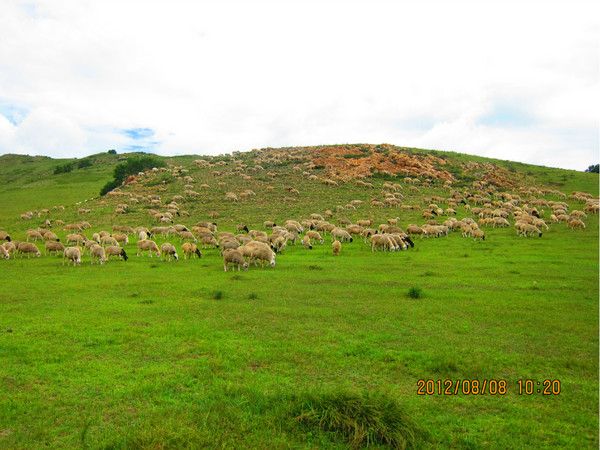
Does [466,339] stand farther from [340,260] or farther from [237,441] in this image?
[340,260]

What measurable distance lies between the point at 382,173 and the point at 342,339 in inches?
2280

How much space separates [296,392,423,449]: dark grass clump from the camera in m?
7.76

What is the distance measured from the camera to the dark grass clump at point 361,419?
25.5 feet

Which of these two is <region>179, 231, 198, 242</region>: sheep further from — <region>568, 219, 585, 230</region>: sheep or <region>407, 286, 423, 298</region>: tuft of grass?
<region>568, 219, 585, 230</region>: sheep

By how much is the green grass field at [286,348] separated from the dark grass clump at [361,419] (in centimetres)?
12

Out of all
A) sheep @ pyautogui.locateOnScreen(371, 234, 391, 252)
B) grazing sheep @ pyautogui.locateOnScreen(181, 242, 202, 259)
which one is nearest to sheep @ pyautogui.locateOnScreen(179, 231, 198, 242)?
grazing sheep @ pyautogui.locateOnScreen(181, 242, 202, 259)

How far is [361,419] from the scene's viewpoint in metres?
8.05

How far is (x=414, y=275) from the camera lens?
22641mm

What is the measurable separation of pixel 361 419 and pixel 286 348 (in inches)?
174

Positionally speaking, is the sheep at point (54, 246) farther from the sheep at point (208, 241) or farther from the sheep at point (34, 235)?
the sheep at point (208, 241)

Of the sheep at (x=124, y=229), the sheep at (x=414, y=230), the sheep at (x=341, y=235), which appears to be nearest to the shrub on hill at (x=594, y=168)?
the sheep at (x=414, y=230)

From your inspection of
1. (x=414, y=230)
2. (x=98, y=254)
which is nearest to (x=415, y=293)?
(x=414, y=230)

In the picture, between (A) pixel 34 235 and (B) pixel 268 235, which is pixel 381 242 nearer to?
(B) pixel 268 235

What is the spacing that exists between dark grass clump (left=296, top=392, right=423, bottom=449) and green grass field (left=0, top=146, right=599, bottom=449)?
0.40 ft
